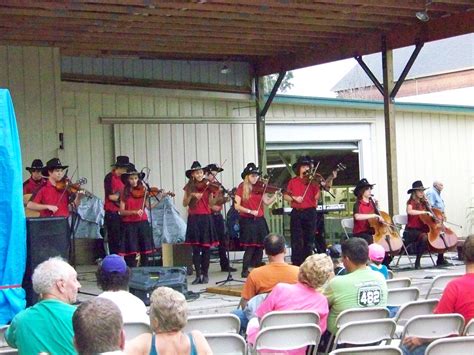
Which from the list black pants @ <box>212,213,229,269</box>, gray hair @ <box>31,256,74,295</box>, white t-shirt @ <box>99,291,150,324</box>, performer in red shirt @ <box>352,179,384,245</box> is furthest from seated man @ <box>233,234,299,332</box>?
performer in red shirt @ <box>352,179,384,245</box>

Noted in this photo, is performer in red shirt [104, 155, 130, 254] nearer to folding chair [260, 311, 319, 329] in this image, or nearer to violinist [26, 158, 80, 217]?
violinist [26, 158, 80, 217]

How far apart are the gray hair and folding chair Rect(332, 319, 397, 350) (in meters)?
1.65

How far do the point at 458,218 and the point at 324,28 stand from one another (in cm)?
650

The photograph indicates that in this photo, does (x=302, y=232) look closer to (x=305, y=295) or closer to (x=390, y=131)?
(x=390, y=131)

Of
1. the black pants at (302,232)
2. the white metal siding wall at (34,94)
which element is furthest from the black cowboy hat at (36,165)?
the black pants at (302,232)

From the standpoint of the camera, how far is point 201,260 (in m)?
10.0

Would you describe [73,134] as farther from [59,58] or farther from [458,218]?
[458,218]

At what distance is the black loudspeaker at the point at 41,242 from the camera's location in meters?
7.39

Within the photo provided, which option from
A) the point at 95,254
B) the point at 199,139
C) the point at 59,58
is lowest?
the point at 95,254

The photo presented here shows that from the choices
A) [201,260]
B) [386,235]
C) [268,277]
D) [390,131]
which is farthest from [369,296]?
[390,131]

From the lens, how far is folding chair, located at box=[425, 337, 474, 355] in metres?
4.28

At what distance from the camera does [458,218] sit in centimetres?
1608

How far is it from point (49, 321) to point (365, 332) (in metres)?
1.90

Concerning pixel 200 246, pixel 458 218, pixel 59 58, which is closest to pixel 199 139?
pixel 59 58
